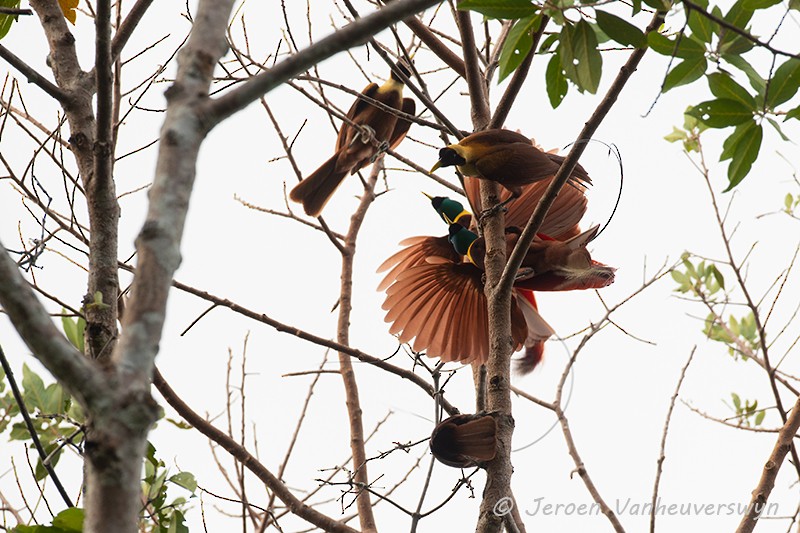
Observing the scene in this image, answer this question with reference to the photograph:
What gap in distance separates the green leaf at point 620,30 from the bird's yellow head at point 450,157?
0.68 metres

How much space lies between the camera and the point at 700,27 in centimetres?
153

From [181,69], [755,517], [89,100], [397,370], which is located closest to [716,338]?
[755,517]

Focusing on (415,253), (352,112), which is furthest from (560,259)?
(352,112)

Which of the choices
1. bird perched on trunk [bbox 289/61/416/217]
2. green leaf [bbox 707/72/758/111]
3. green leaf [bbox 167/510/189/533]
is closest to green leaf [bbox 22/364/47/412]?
green leaf [bbox 167/510/189/533]

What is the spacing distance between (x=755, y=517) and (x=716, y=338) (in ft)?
5.99

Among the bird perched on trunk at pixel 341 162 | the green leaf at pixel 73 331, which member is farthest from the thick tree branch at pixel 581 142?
the bird perched on trunk at pixel 341 162

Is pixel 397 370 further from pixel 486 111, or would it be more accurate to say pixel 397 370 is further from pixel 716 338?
pixel 716 338

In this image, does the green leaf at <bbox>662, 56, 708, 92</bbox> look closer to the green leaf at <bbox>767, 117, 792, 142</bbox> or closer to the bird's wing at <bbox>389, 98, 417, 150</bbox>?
the green leaf at <bbox>767, 117, 792, 142</bbox>

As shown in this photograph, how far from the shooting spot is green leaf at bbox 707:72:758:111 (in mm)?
1562

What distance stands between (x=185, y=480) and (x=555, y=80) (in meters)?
1.28

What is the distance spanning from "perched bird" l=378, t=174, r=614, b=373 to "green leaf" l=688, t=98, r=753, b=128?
94 cm

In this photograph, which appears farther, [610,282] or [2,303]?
[610,282]

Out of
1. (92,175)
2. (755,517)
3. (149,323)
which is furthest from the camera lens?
(755,517)

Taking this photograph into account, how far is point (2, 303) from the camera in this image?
0.80m
